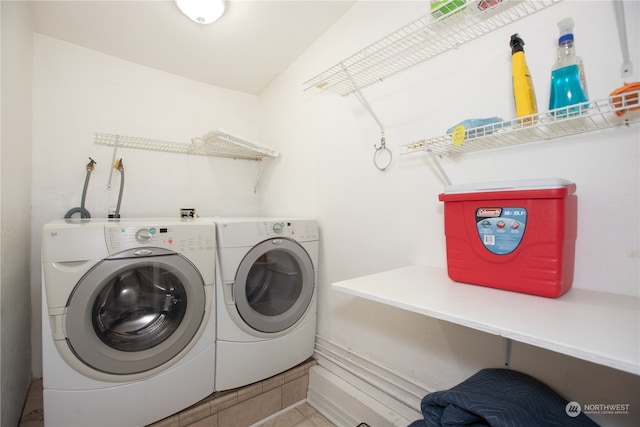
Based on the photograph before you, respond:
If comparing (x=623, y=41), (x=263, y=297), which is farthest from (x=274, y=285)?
(x=623, y=41)

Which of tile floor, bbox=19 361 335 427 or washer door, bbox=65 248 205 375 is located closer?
washer door, bbox=65 248 205 375

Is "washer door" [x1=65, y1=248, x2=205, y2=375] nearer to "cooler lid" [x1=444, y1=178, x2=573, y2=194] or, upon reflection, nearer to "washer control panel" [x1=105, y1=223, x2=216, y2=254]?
Result: "washer control panel" [x1=105, y1=223, x2=216, y2=254]

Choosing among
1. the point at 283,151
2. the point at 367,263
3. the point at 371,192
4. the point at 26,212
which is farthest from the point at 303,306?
the point at 26,212

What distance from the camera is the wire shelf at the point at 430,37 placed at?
96 cm

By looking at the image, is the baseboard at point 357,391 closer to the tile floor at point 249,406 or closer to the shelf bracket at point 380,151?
the tile floor at point 249,406

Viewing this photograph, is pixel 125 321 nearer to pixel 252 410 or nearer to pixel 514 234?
pixel 252 410

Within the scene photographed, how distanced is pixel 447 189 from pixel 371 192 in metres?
0.54

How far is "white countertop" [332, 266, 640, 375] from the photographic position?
1.62ft

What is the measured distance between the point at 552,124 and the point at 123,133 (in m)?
2.44

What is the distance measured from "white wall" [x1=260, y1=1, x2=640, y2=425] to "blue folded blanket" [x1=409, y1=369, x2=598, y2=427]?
9cm

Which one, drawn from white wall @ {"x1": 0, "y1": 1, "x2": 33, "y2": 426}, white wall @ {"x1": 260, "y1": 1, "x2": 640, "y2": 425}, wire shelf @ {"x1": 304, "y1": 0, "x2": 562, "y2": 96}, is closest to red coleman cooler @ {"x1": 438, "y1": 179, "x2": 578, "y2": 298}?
white wall @ {"x1": 260, "y1": 1, "x2": 640, "y2": 425}

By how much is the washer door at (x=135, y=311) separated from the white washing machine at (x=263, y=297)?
171mm

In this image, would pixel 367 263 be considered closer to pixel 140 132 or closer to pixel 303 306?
pixel 303 306

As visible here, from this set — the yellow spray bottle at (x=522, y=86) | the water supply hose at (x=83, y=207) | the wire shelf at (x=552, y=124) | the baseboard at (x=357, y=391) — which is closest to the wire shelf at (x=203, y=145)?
the water supply hose at (x=83, y=207)
